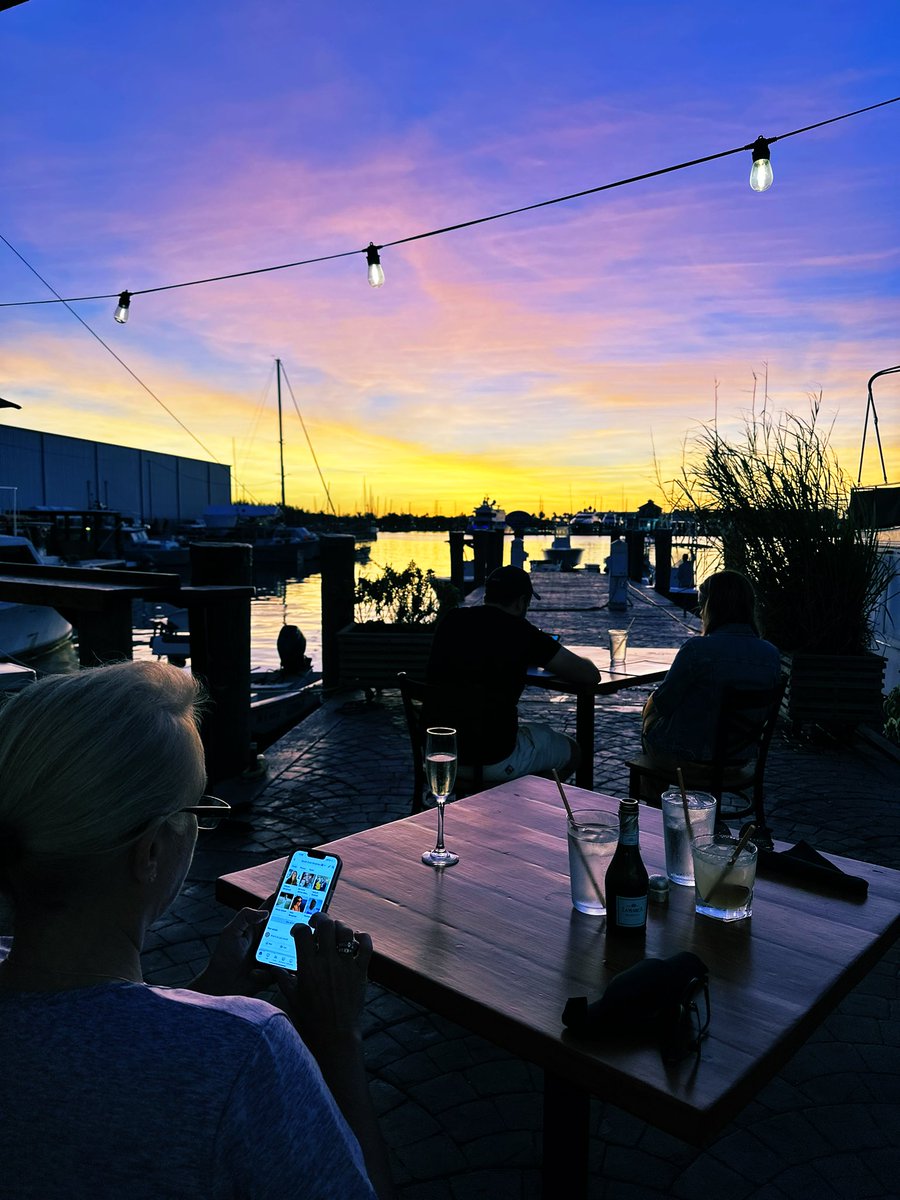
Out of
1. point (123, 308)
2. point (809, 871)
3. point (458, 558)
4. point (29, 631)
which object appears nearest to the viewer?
point (809, 871)

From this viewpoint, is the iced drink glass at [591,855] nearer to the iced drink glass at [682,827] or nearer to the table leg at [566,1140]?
the iced drink glass at [682,827]

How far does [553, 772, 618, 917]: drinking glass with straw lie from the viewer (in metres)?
1.69

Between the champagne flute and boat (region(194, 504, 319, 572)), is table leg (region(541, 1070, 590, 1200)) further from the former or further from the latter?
boat (region(194, 504, 319, 572))

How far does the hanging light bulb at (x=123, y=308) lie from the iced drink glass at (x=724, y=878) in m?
10.2

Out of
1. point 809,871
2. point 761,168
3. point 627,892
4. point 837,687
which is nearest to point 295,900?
point 627,892

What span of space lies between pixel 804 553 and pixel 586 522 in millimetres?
65338

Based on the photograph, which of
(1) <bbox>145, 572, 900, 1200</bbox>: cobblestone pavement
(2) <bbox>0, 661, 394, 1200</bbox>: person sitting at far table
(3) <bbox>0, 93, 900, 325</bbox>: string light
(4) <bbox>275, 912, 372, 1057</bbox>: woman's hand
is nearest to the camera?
(2) <bbox>0, 661, 394, 1200</bbox>: person sitting at far table

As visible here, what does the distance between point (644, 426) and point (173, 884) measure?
7054 millimetres

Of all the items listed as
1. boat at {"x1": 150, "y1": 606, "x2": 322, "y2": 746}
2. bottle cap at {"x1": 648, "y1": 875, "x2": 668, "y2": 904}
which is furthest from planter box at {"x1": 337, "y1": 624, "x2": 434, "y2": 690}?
bottle cap at {"x1": 648, "y1": 875, "x2": 668, "y2": 904}

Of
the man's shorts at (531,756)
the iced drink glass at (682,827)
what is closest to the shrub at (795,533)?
the man's shorts at (531,756)

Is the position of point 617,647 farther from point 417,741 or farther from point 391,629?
point 391,629

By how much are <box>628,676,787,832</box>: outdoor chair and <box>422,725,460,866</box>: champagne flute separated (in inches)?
66.0

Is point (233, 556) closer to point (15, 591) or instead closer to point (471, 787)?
point (15, 591)

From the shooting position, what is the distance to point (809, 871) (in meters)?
1.95
